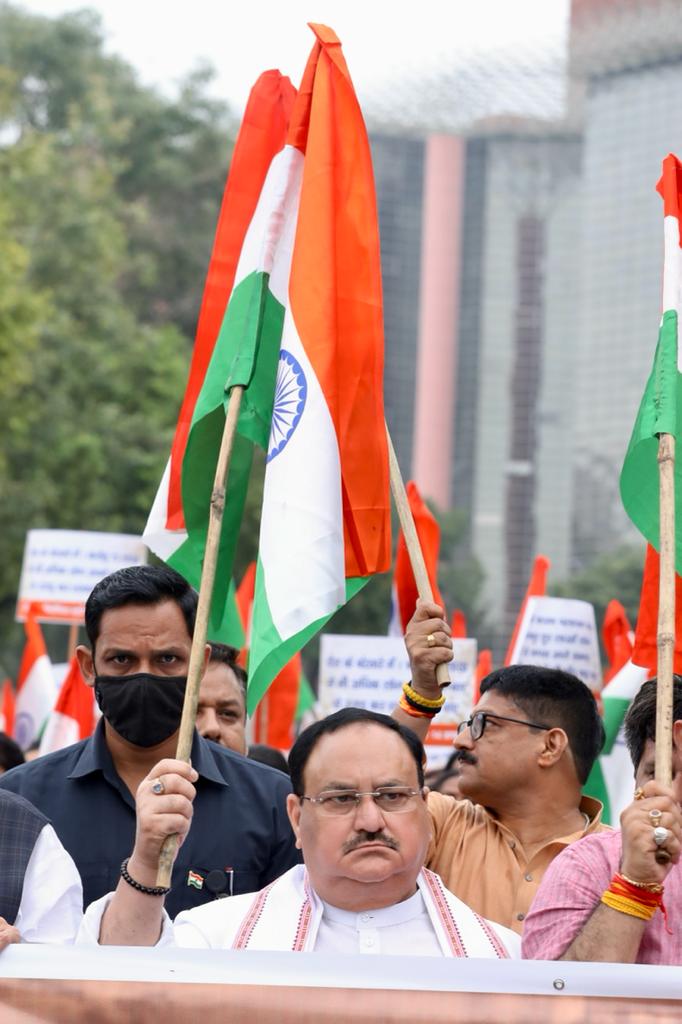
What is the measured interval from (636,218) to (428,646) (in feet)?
157

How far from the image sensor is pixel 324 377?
14.4 ft

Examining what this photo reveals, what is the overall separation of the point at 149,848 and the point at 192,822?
105 centimetres

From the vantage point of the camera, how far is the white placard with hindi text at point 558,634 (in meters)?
7.99

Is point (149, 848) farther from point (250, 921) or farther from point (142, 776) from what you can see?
point (142, 776)

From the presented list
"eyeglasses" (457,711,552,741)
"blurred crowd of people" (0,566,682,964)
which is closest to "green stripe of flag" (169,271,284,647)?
"blurred crowd of people" (0,566,682,964)

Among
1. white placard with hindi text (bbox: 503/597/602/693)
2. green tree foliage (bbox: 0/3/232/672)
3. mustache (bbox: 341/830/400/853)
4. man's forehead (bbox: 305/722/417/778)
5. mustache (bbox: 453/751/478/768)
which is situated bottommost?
mustache (bbox: 341/830/400/853)

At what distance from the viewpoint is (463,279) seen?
178ft

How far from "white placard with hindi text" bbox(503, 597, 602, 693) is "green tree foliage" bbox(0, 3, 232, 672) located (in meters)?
14.6

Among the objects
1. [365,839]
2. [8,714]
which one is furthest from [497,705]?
[8,714]

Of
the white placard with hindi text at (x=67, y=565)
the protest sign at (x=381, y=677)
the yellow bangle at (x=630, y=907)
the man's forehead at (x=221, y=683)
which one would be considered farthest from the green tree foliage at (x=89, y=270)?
the yellow bangle at (x=630, y=907)

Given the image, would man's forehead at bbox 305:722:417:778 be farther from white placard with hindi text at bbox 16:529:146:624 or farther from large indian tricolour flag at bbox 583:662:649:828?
white placard with hindi text at bbox 16:529:146:624

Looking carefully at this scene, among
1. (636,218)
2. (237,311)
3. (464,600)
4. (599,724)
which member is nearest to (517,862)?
(599,724)

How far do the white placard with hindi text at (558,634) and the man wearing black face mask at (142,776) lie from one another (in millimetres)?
3560

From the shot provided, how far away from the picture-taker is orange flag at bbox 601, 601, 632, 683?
8695 millimetres
